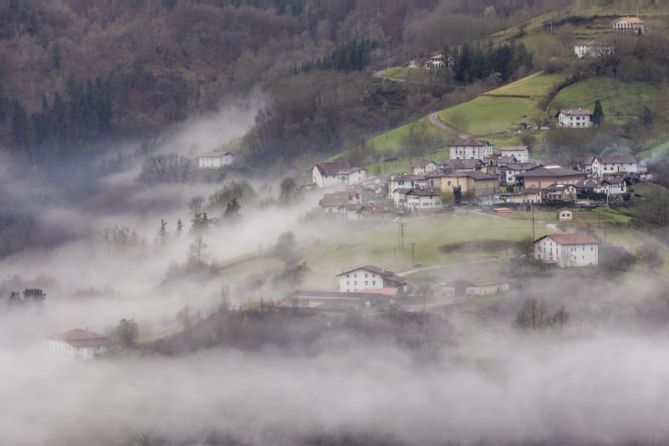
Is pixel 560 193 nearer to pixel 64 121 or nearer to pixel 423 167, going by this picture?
pixel 423 167

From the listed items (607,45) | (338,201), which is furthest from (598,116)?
(338,201)

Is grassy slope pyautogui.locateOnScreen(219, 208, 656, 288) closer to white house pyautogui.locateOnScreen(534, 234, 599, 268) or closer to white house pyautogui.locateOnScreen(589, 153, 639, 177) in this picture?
white house pyautogui.locateOnScreen(534, 234, 599, 268)

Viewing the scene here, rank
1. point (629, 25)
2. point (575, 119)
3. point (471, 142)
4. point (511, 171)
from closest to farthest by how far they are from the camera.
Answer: point (511, 171) → point (471, 142) → point (575, 119) → point (629, 25)

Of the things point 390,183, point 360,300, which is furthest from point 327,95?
point 360,300

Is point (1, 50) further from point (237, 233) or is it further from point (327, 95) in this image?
point (237, 233)

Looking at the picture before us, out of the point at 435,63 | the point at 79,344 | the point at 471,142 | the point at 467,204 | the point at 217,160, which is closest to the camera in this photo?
the point at 79,344

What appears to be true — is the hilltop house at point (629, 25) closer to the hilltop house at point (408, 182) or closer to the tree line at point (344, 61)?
the tree line at point (344, 61)
